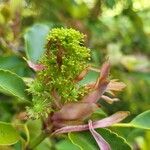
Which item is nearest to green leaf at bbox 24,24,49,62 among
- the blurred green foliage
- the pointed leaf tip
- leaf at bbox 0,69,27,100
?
the blurred green foliage

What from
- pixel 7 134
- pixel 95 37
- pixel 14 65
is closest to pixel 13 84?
pixel 7 134

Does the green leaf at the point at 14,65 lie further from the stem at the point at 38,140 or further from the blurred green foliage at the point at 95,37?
the stem at the point at 38,140

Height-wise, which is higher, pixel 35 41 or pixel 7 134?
pixel 35 41

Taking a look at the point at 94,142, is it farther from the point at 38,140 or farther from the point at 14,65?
the point at 14,65

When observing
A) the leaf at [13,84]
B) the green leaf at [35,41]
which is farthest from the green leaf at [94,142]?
the green leaf at [35,41]

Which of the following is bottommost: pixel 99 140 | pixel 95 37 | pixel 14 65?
pixel 99 140

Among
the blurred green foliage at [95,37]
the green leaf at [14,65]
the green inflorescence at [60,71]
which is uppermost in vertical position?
the blurred green foliage at [95,37]

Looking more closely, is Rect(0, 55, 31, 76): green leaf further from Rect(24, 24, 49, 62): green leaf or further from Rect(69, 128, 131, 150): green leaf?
Rect(69, 128, 131, 150): green leaf
